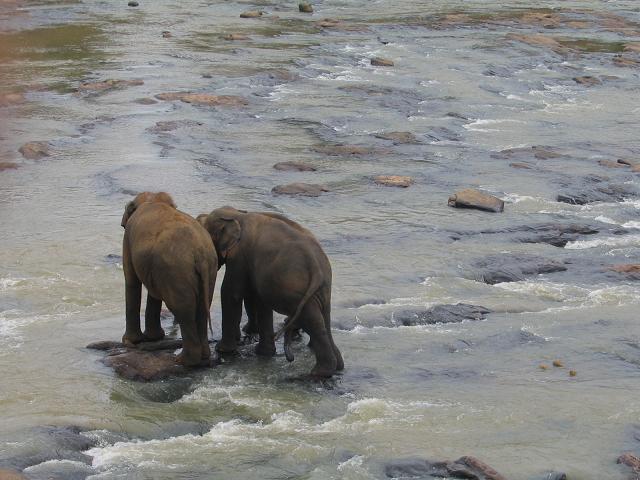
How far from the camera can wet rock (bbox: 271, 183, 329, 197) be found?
16.8 m

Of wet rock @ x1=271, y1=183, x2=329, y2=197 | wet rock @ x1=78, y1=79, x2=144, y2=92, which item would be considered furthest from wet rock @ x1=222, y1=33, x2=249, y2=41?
wet rock @ x1=271, y1=183, x2=329, y2=197

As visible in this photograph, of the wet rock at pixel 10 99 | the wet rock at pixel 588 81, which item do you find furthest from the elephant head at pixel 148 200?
the wet rock at pixel 588 81

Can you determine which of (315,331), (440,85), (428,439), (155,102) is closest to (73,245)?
(315,331)

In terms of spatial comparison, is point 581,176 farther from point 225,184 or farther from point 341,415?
point 341,415

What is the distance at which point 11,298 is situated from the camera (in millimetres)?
11531

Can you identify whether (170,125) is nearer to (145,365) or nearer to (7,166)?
(7,166)

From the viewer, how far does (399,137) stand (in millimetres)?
21094

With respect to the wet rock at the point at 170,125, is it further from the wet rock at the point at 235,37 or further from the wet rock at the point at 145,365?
the wet rock at the point at 235,37

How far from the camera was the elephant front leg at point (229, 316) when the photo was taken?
31.4ft

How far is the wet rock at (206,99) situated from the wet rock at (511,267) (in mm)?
10722

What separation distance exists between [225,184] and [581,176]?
18.3ft

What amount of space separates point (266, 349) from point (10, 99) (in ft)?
48.7

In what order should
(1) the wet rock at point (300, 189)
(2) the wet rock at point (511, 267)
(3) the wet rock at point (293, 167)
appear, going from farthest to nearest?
(3) the wet rock at point (293, 167), (1) the wet rock at point (300, 189), (2) the wet rock at point (511, 267)

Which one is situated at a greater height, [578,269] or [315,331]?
[315,331]
